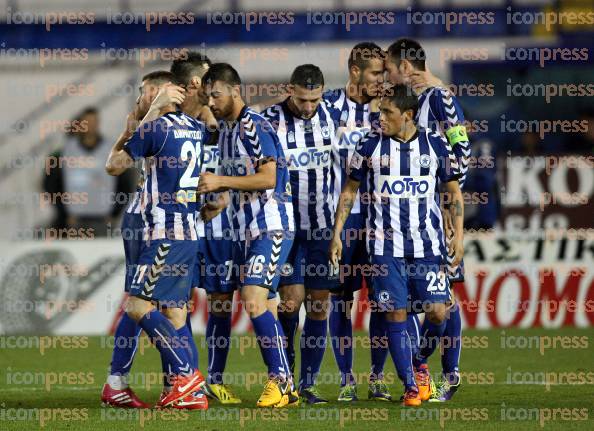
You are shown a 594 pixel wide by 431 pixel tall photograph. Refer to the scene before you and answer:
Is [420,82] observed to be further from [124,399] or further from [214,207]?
[124,399]

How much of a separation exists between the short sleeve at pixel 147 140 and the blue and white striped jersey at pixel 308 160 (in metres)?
1.20

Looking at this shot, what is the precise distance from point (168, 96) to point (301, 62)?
33.9 ft

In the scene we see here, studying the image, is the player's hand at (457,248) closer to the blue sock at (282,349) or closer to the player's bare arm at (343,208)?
the player's bare arm at (343,208)

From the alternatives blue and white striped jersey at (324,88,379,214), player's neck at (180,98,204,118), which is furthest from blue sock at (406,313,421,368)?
player's neck at (180,98,204,118)

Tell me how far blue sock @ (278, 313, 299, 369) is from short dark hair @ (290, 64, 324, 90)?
1.64 m

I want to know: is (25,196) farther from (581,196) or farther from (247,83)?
(581,196)

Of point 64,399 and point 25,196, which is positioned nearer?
point 64,399

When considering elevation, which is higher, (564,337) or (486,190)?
(486,190)

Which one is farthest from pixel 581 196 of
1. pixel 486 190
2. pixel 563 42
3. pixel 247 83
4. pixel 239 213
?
pixel 239 213

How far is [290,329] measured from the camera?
955cm

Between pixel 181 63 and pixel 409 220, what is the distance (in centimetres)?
186

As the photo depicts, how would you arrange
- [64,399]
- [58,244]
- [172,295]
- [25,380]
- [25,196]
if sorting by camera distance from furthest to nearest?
[25,196]
[58,244]
[25,380]
[64,399]
[172,295]

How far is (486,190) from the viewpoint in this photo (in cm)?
1514

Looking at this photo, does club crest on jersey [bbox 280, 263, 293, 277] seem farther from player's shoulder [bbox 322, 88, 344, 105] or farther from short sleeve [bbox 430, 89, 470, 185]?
short sleeve [bbox 430, 89, 470, 185]
